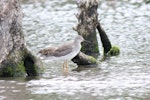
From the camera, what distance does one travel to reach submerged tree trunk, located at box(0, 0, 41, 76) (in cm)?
1806

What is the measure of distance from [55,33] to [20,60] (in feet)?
32.2

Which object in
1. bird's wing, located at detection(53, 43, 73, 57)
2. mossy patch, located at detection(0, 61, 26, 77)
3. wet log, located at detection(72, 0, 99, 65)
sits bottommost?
mossy patch, located at detection(0, 61, 26, 77)

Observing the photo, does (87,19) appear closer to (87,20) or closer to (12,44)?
(87,20)

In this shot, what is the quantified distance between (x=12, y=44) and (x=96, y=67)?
10.4 feet

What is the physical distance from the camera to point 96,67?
20047mm

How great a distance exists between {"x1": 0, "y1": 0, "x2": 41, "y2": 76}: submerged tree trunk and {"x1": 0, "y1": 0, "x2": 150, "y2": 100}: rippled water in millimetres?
416

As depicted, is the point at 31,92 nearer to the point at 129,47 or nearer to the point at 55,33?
the point at 129,47

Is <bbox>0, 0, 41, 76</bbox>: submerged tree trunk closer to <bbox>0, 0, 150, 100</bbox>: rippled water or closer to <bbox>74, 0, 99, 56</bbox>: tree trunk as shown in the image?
<bbox>0, 0, 150, 100</bbox>: rippled water

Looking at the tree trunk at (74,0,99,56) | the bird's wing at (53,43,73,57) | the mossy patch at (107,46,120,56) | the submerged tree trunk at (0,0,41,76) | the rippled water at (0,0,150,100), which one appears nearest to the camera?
the rippled water at (0,0,150,100)

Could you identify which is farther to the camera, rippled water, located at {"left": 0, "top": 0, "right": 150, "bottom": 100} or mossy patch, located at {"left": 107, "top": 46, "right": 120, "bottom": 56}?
mossy patch, located at {"left": 107, "top": 46, "right": 120, "bottom": 56}

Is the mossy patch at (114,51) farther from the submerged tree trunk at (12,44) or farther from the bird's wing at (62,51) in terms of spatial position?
the submerged tree trunk at (12,44)

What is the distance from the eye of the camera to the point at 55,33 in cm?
2803

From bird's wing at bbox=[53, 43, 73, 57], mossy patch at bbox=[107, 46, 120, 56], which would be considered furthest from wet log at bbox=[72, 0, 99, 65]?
bird's wing at bbox=[53, 43, 73, 57]

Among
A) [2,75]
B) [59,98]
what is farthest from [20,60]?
[59,98]
